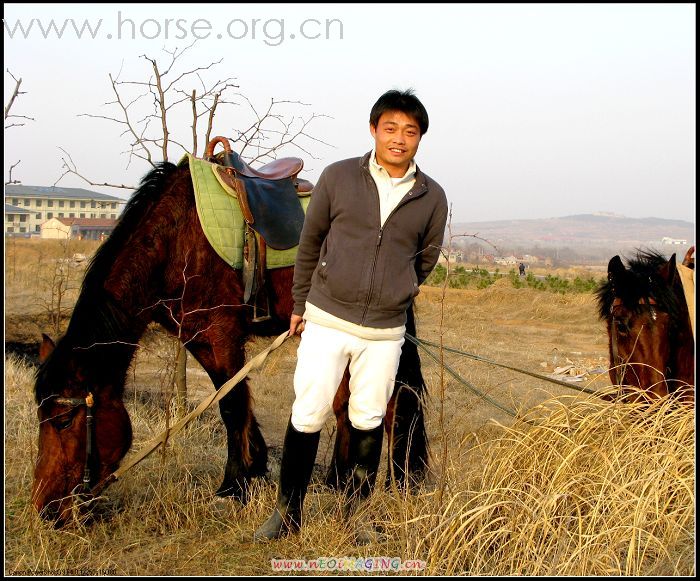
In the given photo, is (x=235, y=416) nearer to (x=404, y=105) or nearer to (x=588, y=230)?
A: (x=404, y=105)

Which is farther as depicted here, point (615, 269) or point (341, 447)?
point (615, 269)

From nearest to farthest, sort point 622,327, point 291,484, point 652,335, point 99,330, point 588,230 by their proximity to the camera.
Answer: point 291,484
point 99,330
point 652,335
point 622,327
point 588,230

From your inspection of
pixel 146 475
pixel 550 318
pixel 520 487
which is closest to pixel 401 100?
pixel 520 487

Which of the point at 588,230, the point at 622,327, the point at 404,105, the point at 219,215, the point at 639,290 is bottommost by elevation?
the point at 622,327

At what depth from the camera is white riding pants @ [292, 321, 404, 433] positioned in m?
3.04

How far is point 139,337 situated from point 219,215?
83 centimetres

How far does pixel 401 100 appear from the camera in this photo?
118 inches

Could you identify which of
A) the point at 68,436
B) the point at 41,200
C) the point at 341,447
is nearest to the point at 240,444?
the point at 341,447

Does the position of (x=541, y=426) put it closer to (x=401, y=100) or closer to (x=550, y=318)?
(x=401, y=100)

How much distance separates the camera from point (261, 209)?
424 centimetres

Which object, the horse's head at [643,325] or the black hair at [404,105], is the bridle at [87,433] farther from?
the horse's head at [643,325]

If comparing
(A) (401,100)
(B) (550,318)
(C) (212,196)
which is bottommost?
(B) (550,318)

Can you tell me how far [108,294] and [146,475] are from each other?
1115mm

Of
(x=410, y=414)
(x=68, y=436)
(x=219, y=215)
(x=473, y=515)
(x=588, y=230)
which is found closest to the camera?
(x=473, y=515)
